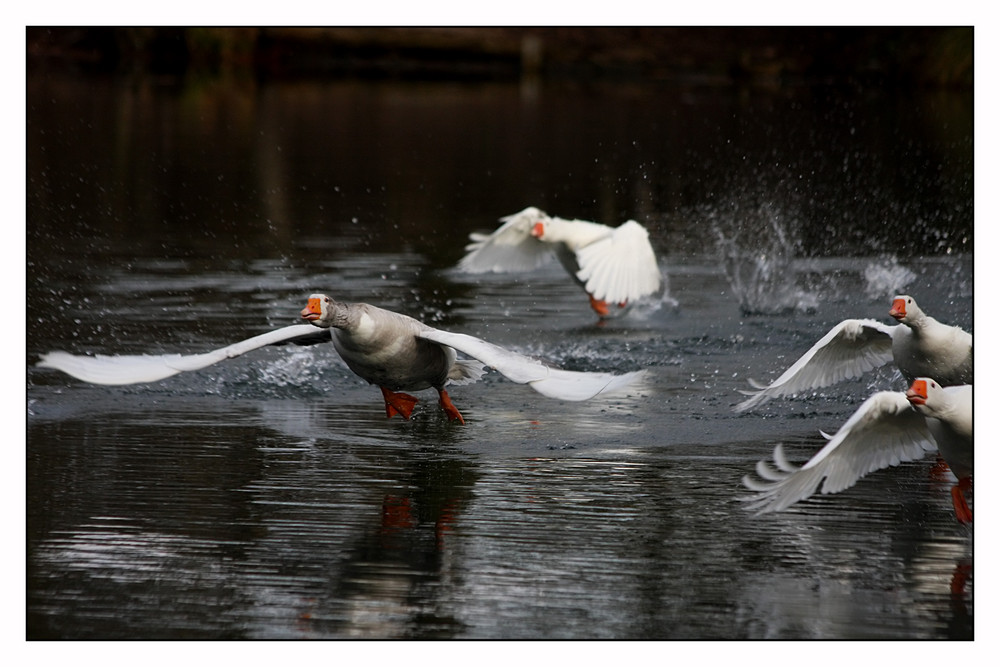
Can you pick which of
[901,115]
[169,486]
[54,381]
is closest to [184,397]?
[54,381]

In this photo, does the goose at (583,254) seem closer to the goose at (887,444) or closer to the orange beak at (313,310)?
the orange beak at (313,310)

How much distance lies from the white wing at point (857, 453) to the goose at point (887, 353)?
544 mm

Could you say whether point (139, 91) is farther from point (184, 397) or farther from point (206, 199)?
point (184, 397)

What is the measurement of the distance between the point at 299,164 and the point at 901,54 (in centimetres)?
813

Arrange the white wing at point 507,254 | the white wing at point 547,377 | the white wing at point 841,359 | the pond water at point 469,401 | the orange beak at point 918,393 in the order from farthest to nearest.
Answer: the white wing at point 507,254, the white wing at point 841,359, the white wing at point 547,377, the orange beak at point 918,393, the pond water at point 469,401

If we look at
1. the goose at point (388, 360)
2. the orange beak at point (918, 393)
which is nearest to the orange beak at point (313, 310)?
the goose at point (388, 360)

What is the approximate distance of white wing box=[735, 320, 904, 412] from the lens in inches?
244

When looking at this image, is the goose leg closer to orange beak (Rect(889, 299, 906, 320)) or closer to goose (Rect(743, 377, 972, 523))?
goose (Rect(743, 377, 972, 523))

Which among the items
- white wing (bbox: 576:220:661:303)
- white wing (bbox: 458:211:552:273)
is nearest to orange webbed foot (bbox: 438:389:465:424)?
white wing (bbox: 576:220:661:303)

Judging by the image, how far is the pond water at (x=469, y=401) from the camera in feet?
15.5

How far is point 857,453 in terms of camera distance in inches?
209

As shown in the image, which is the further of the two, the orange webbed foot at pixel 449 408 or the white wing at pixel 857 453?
the orange webbed foot at pixel 449 408

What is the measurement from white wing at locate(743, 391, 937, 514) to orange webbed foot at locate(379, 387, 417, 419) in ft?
5.76

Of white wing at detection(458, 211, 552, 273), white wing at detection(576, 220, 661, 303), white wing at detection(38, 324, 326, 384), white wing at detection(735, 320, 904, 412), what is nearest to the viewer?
white wing at detection(38, 324, 326, 384)
